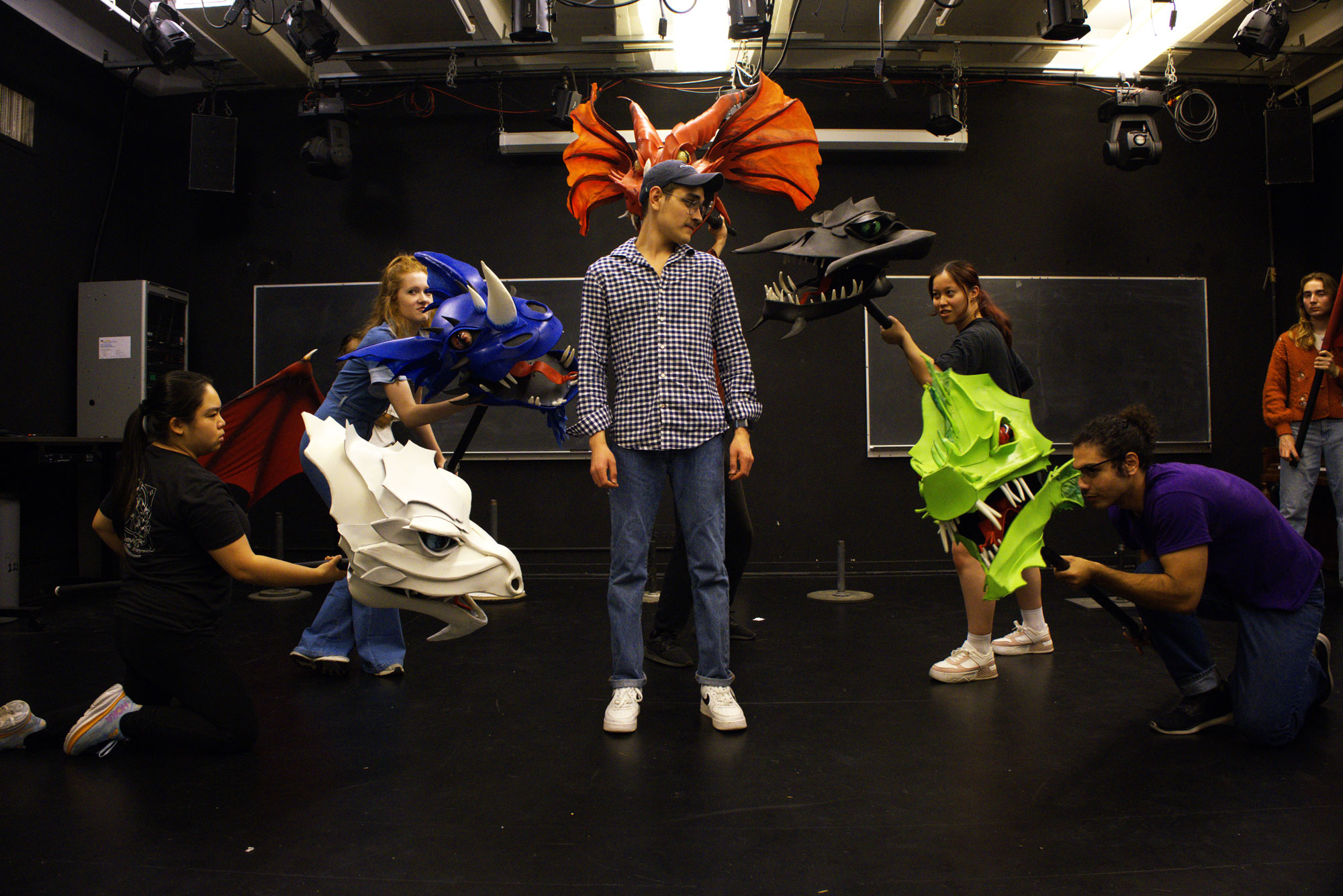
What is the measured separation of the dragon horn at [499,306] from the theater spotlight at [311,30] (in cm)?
314

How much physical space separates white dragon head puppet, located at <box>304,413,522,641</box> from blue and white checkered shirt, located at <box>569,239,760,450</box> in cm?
43

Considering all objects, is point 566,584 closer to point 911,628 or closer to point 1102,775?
point 911,628

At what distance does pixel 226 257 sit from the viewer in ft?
17.6

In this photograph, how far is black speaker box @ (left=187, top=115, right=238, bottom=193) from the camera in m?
4.99

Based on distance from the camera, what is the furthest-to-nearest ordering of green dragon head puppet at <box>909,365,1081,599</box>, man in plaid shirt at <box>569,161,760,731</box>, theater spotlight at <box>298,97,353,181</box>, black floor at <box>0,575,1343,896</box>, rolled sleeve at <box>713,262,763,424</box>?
1. theater spotlight at <box>298,97,353,181</box>
2. rolled sleeve at <box>713,262,763,424</box>
3. man in plaid shirt at <box>569,161,760,731</box>
4. green dragon head puppet at <box>909,365,1081,599</box>
5. black floor at <box>0,575,1343,896</box>

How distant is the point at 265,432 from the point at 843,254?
202 centimetres

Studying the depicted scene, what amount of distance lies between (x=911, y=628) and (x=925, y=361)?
4.83ft

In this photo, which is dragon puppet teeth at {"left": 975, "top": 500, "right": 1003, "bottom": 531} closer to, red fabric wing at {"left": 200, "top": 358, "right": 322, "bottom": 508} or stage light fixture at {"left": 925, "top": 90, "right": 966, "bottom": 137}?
red fabric wing at {"left": 200, "top": 358, "right": 322, "bottom": 508}

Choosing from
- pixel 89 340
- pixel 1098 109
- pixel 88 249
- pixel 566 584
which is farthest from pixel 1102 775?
pixel 88 249

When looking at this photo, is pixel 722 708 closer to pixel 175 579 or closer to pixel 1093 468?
pixel 1093 468

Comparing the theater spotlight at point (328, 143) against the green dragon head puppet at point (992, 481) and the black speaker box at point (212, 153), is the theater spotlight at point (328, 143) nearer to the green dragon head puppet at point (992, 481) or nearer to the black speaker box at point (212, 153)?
the black speaker box at point (212, 153)

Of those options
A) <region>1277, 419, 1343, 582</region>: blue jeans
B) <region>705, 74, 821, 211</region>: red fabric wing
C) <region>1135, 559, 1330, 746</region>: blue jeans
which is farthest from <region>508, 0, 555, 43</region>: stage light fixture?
<region>1277, 419, 1343, 582</region>: blue jeans

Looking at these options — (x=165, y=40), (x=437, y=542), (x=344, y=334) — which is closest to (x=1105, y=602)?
(x=437, y=542)

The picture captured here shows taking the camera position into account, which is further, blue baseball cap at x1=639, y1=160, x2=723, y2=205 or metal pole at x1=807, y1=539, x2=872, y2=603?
metal pole at x1=807, y1=539, x2=872, y2=603
